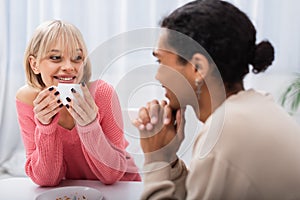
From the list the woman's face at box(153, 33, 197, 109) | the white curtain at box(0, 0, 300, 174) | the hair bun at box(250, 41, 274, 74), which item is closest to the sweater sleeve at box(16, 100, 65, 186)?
the woman's face at box(153, 33, 197, 109)

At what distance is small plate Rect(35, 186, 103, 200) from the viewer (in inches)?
39.7

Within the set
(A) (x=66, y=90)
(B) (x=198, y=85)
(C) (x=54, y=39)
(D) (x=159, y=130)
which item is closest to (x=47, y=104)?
(A) (x=66, y=90)

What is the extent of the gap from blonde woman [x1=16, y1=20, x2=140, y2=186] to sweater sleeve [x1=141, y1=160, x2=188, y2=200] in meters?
0.08

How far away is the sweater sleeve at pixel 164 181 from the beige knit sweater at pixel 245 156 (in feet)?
0.27

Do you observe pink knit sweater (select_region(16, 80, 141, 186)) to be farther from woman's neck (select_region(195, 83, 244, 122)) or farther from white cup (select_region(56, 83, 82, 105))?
woman's neck (select_region(195, 83, 244, 122))

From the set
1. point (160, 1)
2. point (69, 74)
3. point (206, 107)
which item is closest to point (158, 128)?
point (206, 107)

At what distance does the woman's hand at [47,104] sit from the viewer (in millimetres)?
1141

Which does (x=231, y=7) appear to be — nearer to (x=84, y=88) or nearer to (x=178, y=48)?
(x=178, y=48)

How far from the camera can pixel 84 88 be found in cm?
103

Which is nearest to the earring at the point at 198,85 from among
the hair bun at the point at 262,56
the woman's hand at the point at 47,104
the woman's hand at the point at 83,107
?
the hair bun at the point at 262,56

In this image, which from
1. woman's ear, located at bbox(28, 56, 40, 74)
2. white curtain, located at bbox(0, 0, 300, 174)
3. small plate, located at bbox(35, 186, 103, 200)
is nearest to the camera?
small plate, located at bbox(35, 186, 103, 200)

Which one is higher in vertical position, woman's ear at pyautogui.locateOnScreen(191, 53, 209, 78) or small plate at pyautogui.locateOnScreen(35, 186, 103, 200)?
woman's ear at pyautogui.locateOnScreen(191, 53, 209, 78)

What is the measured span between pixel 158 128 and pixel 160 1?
5.28 ft

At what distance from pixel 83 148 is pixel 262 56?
2.05 feet
